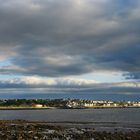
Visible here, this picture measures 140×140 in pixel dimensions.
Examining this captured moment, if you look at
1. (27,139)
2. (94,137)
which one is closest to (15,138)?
(27,139)

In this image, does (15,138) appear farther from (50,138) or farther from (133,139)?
(133,139)

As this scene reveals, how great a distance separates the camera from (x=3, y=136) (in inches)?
1991

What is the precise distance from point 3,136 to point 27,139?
389cm

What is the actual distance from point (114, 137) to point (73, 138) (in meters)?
5.46

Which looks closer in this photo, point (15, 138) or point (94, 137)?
point (15, 138)

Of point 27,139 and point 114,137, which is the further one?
point 114,137

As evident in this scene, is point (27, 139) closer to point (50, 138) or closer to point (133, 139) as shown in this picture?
point (50, 138)

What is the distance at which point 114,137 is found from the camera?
54.0 meters

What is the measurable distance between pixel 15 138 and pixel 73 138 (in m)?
7.22

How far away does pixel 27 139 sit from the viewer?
48.1 metres

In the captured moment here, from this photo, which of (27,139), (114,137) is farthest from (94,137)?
(27,139)

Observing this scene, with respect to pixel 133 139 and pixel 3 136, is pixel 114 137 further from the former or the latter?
pixel 3 136

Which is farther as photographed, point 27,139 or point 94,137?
point 94,137

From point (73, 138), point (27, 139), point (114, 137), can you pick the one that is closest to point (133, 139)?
point (114, 137)
